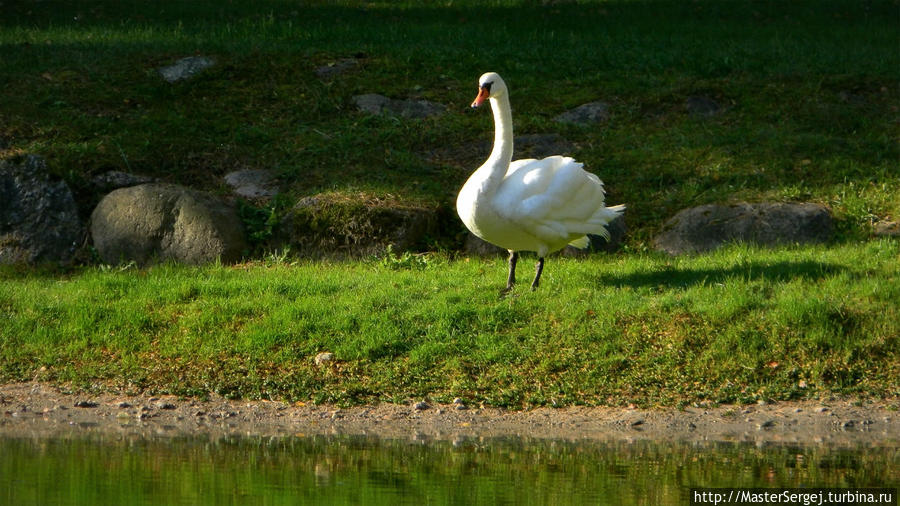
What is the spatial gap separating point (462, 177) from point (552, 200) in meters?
3.27

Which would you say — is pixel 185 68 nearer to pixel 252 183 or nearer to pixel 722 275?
pixel 252 183

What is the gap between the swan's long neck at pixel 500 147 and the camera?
29.7ft

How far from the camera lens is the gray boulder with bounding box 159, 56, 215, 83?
1452cm

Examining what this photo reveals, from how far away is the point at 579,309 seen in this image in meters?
8.71

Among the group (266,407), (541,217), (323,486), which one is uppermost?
(541,217)

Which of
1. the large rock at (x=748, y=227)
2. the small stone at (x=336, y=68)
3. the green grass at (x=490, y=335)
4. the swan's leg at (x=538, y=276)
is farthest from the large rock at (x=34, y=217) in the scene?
the large rock at (x=748, y=227)

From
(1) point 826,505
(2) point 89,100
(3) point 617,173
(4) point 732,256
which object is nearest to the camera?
(1) point 826,505

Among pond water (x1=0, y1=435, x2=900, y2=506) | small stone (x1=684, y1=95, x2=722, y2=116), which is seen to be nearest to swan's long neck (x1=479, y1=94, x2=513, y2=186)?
pond water (x1=0, y1=435, x2=900, y2=506)

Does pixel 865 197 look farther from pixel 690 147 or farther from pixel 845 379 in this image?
pixel 845 379

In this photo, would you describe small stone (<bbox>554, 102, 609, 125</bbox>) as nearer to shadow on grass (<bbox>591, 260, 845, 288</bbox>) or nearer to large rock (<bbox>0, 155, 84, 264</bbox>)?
shadow on grass (<bbox>591, 260, 845, 288</bbox>)

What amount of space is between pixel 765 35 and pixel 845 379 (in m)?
11.4

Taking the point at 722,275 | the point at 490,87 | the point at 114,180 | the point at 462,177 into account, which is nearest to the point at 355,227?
the point at 462,177

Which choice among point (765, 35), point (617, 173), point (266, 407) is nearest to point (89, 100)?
point (617, 173)

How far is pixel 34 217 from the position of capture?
36.3 ft
